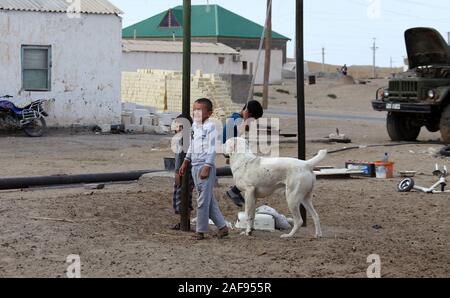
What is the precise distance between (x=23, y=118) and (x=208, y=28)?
50843 mm

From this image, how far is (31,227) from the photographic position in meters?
10.2

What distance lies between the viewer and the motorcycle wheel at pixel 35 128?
24.8 metres

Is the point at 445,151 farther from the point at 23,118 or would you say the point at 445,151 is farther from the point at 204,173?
the point at 204,173

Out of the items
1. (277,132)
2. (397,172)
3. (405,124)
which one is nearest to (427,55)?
(405,124)

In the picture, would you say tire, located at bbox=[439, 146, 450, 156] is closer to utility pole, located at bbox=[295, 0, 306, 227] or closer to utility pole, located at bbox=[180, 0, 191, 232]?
utility pole, located at bbox=[295, 0, 306, 227]

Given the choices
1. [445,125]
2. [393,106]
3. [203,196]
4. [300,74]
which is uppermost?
[300,74]

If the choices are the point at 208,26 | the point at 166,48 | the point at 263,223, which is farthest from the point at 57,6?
the point at 208,26

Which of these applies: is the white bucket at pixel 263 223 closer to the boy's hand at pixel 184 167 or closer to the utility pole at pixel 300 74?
the utility pole at pixel 300 74

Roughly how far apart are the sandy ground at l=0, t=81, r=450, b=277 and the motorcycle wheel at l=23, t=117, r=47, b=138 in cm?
580

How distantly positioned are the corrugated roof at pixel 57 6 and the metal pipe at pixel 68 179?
11.5 metres

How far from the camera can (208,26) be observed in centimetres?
7512

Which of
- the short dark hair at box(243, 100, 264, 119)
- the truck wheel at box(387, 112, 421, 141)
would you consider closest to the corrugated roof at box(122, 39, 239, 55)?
the truck wheel at box(387, 112, 421, 141)

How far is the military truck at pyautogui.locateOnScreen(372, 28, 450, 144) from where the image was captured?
75.7 feet

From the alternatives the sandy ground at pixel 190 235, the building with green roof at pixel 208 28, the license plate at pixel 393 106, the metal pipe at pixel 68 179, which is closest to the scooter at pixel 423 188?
the sandy ground at pixel 190 235
